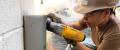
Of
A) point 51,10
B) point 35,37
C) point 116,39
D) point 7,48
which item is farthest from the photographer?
point 116,39

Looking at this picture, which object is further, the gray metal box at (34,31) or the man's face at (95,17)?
the man's face at (95,17)

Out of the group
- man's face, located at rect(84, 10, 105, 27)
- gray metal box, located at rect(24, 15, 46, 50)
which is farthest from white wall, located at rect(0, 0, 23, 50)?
man's face, located at rect(84, 10, 105, 27)

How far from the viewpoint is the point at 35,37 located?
2.07 ft

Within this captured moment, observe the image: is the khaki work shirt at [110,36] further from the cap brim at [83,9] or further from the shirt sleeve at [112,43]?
the cap brim at [83,9]

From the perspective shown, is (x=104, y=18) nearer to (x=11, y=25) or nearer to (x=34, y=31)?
(x=34, y=31)

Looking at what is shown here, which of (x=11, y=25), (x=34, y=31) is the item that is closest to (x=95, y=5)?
(x=34, y=31)

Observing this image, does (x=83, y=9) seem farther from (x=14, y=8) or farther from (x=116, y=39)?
(x=14, y=8)

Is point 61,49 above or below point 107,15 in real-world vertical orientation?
below

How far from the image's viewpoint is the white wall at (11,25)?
0.46 m

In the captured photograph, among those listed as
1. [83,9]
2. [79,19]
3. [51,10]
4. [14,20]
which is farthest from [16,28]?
[79,19]

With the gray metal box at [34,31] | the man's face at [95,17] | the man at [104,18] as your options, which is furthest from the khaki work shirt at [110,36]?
the gray metal box at [34,31]

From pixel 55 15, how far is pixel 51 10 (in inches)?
2.1

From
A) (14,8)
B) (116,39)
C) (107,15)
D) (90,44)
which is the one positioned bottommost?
(90,44)

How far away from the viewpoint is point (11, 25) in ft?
1.71
